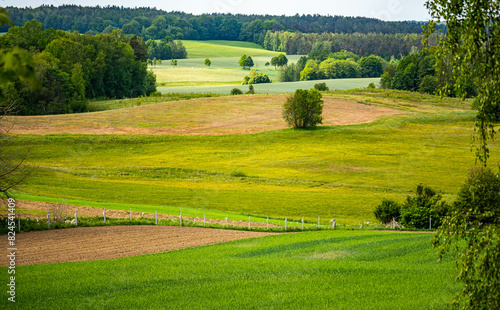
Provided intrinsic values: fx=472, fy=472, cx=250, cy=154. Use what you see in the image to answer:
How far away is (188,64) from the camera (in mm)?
180250

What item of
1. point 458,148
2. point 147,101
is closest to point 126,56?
point 147,101

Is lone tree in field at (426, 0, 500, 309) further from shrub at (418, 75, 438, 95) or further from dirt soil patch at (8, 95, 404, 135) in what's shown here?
shrub at (418, 75, 438, 95)

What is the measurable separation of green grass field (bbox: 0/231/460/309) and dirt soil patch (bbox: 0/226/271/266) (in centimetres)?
262

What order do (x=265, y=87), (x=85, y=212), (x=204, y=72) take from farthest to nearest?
(x=204, y=72), (x=265, y=87), (x=85, y=212)

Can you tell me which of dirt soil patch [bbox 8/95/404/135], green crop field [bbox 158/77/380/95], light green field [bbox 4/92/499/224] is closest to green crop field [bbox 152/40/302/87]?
green crop field [bbox 158/77/380/95]

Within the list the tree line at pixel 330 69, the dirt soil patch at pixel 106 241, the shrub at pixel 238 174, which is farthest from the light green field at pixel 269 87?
the dirt soil patch at pixel 106 241

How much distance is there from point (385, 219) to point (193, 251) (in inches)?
669

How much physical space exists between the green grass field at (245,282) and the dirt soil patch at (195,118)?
59.2 metres

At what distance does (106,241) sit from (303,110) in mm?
57166

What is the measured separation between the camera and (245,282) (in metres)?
14.0

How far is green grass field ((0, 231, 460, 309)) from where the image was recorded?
12016 mm

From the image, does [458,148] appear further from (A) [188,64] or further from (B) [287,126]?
(A) [188,64]

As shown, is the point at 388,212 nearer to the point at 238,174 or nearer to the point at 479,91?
the point at 238,174

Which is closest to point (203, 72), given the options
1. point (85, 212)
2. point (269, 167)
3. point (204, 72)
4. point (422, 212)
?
point (204, 72)
